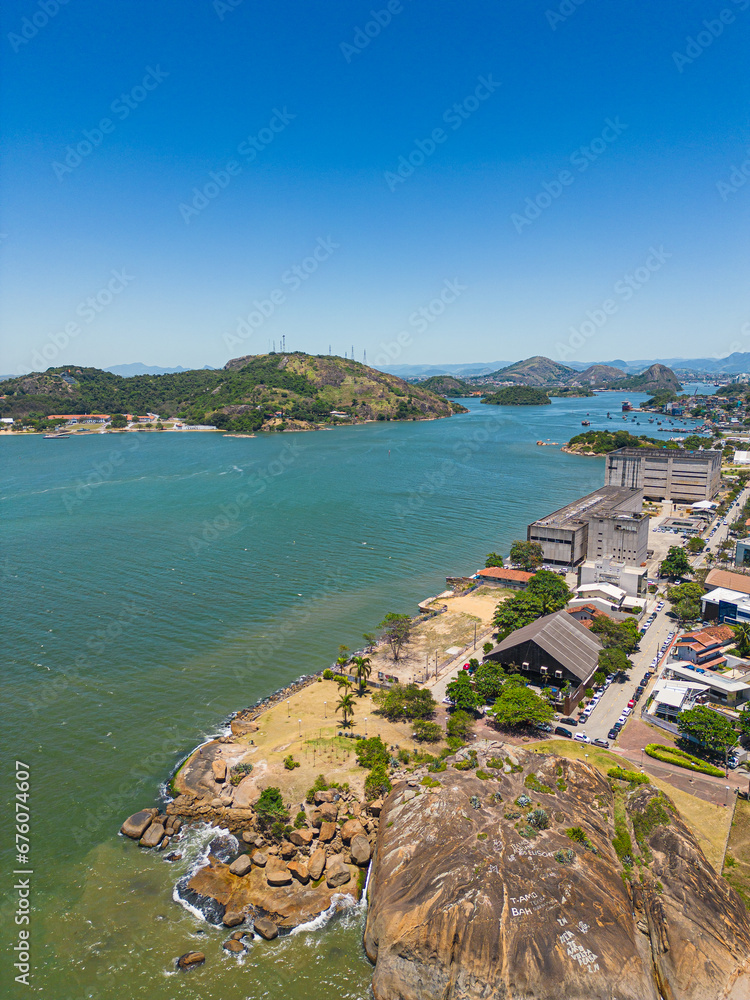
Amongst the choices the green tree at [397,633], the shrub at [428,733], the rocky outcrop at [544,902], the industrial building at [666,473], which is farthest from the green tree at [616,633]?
the industrial building at [666,473]

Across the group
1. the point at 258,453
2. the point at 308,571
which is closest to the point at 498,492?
the point at 308,571

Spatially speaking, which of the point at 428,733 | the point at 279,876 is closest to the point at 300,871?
the point at 279,876

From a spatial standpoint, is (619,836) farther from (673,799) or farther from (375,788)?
(375,788)

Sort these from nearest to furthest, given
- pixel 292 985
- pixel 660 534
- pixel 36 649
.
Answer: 1. pixel 292 985
2. pixel 36 649
3. pixel 660 534

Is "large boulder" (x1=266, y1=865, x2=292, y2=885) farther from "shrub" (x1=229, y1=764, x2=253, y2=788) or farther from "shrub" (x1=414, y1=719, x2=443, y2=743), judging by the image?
"shrub" (x1=414, y1=719, x2=443, y2=743)

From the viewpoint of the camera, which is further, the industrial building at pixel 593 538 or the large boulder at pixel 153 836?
the industrial building at pixel 593 538

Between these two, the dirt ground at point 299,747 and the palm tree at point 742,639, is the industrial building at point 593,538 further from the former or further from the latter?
the dirt ground at point 299,747

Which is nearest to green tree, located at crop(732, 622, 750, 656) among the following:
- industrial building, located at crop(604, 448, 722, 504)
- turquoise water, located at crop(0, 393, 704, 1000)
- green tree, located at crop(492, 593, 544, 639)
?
green tree, located at crop(492, 593, 544, 639)
